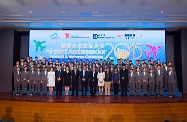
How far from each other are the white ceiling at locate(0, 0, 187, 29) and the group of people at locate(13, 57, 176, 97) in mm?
2108

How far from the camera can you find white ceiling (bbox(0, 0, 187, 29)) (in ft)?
24.7

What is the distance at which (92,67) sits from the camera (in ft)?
29.8

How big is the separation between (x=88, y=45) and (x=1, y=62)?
4.55 m

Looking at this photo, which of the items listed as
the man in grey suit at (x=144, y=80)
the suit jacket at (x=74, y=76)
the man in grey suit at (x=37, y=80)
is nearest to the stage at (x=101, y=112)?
the man in grey suit at (x=144, y=80)

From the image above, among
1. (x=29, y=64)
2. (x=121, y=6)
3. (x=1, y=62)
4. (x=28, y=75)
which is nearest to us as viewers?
(x=121, y=6)

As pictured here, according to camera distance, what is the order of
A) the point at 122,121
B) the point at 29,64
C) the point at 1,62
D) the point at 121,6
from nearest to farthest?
the point at 122,121
the point at 121,6
the point at 29,64
the point at 1,62

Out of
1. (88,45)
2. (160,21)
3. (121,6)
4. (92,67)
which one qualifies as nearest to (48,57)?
(88,45)

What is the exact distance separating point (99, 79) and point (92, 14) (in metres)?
2.70

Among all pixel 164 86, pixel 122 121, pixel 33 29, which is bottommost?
pixel 122 121

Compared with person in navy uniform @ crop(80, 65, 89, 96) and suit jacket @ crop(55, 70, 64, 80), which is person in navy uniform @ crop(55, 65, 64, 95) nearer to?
suit jacket @ crop(55, 70, 64, 80)

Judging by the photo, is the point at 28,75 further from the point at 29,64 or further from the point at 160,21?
the point at 160,21

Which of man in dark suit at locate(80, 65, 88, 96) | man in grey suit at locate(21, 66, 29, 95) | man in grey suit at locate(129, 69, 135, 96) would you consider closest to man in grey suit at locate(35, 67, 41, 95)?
man in grey suit at locate(21, 66, 29, 95)

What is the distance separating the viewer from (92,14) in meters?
8.87

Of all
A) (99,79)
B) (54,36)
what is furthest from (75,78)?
(54,36)
